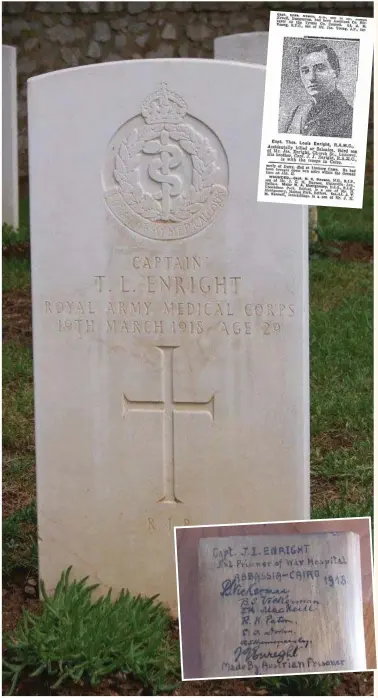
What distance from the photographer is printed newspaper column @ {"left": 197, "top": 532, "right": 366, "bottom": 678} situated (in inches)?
113

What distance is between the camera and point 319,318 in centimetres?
612

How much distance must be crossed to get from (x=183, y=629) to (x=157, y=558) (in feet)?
1.35

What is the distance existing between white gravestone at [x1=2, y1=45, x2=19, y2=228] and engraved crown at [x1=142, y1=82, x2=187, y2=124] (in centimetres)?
508

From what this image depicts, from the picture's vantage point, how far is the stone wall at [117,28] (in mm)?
10523

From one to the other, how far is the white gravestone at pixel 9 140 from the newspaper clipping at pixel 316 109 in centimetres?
533

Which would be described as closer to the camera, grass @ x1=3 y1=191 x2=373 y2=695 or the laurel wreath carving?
grass @ x1=3 y1=191 x2=373 y2=695

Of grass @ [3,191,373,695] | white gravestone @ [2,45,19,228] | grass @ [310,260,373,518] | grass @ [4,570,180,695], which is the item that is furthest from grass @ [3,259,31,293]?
grass @ [4,570,180,695]

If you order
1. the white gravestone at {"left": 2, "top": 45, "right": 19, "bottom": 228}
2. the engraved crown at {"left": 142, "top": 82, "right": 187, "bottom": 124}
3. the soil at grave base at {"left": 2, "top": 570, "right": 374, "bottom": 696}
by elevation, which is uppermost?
the white gravestone at {"left": 2, "top": 45, "right": 19, "bottom": 228}

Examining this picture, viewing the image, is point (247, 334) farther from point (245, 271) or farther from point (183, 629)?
point (183, 629)

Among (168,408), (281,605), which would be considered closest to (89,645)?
(281,605)

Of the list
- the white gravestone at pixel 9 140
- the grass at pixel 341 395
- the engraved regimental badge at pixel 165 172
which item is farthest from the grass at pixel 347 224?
the engraved regimental badge at pixel 165 172

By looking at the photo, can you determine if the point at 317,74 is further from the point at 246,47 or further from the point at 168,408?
the point at 246,47

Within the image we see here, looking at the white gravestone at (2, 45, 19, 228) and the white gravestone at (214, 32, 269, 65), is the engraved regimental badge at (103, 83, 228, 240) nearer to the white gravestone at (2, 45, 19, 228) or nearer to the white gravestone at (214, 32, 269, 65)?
the white gravestone at (214, 32, 269, 65)

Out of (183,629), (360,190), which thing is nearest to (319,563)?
(183,629)
